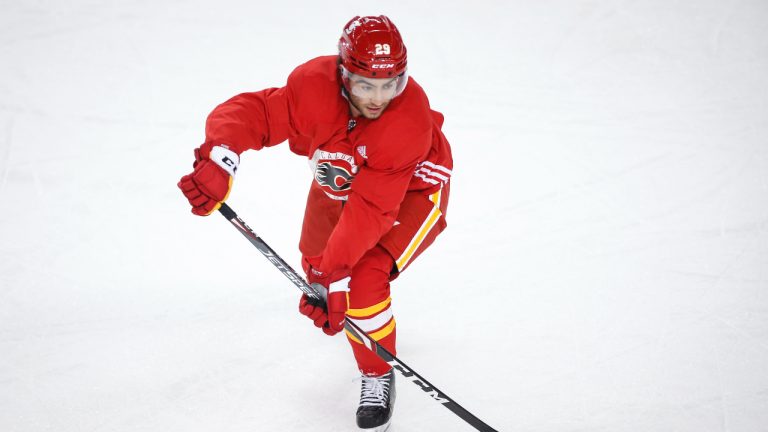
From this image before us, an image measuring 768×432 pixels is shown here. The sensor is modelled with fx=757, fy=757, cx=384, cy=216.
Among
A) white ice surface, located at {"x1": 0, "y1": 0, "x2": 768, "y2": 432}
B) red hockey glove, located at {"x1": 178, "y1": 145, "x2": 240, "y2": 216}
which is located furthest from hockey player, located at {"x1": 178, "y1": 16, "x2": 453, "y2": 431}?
white ice surface, located at {"x1": 0, "y1": 0, "x2": 768, "y2": 432}

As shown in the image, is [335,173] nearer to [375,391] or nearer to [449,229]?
[375,391]

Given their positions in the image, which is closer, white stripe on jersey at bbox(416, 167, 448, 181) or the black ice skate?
the black ice skate

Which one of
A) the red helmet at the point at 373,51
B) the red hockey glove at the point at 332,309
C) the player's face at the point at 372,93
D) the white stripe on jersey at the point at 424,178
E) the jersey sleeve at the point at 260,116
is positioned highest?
the red helmet at the point at 373,51

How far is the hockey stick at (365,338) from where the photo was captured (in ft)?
6.54

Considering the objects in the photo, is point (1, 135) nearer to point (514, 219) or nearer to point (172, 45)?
point (172, 45)

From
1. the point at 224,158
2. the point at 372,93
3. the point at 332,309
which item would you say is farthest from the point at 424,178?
the point at 224,158

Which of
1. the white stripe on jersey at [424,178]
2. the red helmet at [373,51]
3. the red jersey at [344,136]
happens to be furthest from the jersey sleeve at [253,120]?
the white stripe on jersey at [424,178]

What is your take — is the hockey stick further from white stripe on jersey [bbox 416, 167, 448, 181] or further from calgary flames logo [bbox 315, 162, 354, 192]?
white stripe on jersey [bbox 416, 167, 448, 181]

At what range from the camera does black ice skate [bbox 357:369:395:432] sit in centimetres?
209

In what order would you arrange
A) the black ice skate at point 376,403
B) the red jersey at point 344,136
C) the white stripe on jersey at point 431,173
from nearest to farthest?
the red jersey at point 344,136 → the black ice skate at point 376,403 → the white stripe on jersey at point 431,173

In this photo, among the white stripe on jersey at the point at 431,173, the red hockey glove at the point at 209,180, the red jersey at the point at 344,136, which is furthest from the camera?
the white stripe on jersey at the point at 431,173

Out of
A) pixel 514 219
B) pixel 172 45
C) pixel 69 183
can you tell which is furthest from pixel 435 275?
pixel 172 45

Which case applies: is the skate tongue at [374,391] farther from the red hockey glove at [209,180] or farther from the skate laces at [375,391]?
the red hockey glove at [209,180]

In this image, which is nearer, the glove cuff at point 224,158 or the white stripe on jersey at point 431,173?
the glove cuff at point 224,158
